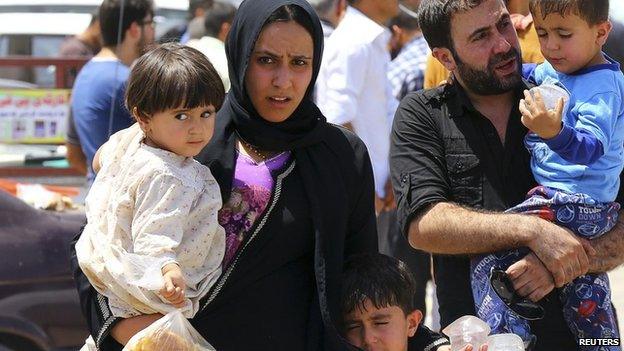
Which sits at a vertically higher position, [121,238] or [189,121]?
[189,121]

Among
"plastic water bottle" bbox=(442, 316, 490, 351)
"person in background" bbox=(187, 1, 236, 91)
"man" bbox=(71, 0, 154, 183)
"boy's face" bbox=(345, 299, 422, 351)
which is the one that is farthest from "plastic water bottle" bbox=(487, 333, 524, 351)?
"person in background" bbox=(187, 1, 236, 91)

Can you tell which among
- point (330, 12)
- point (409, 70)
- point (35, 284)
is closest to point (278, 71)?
point (35, 284)

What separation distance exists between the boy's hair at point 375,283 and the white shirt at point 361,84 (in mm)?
3078

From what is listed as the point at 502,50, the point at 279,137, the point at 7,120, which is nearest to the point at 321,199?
the point at 279,137

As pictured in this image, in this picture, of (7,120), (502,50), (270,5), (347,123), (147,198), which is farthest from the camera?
(347,123)

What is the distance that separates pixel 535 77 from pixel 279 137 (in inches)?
33.2

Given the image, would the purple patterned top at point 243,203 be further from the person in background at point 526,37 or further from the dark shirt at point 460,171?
the person in background at point 526,37

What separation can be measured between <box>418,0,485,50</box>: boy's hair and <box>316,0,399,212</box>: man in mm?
2834

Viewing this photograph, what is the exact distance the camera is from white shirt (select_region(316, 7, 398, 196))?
21.6ft

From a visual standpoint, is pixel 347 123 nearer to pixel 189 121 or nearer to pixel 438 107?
pixel 438 107

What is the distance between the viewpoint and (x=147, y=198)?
3094mm

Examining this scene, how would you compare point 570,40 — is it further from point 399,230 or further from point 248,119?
point 399,230

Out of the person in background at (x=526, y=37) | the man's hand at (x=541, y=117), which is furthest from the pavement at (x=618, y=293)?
the man's hand at (x=541, y=117)

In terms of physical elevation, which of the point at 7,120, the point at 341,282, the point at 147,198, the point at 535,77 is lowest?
the point at 7,120
